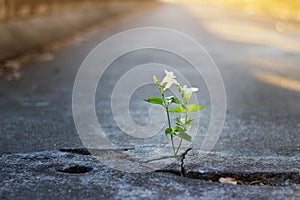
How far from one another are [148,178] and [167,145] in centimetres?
75

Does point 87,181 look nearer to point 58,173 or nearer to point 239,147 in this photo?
point 58,173

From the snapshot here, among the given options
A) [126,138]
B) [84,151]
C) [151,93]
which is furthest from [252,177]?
[151,93]

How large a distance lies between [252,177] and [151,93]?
2.94 m

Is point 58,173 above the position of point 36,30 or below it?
below

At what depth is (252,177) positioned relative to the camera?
2.87 metres

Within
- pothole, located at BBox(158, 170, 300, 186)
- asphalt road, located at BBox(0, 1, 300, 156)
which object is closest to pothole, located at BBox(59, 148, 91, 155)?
asphalt road, located at BBox(0, 1, 300, 156)

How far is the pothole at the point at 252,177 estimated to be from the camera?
9.22 ft

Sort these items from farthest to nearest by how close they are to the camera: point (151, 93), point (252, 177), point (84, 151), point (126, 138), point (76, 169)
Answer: point (151, 93), point (126, 138), point (84, 151), point (76, 169), point (252, 177)

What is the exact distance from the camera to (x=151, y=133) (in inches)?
157

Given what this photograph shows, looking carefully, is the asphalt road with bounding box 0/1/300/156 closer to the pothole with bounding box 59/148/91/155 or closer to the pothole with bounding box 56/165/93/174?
the pothole with bounding box 59/148/91/155


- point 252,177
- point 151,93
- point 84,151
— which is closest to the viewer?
point 252,177

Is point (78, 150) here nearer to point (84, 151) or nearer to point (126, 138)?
point (84, 151)

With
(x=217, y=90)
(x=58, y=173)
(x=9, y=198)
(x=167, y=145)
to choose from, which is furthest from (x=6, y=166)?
(x=217, y=90)

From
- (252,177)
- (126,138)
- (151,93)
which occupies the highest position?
(151,93)
